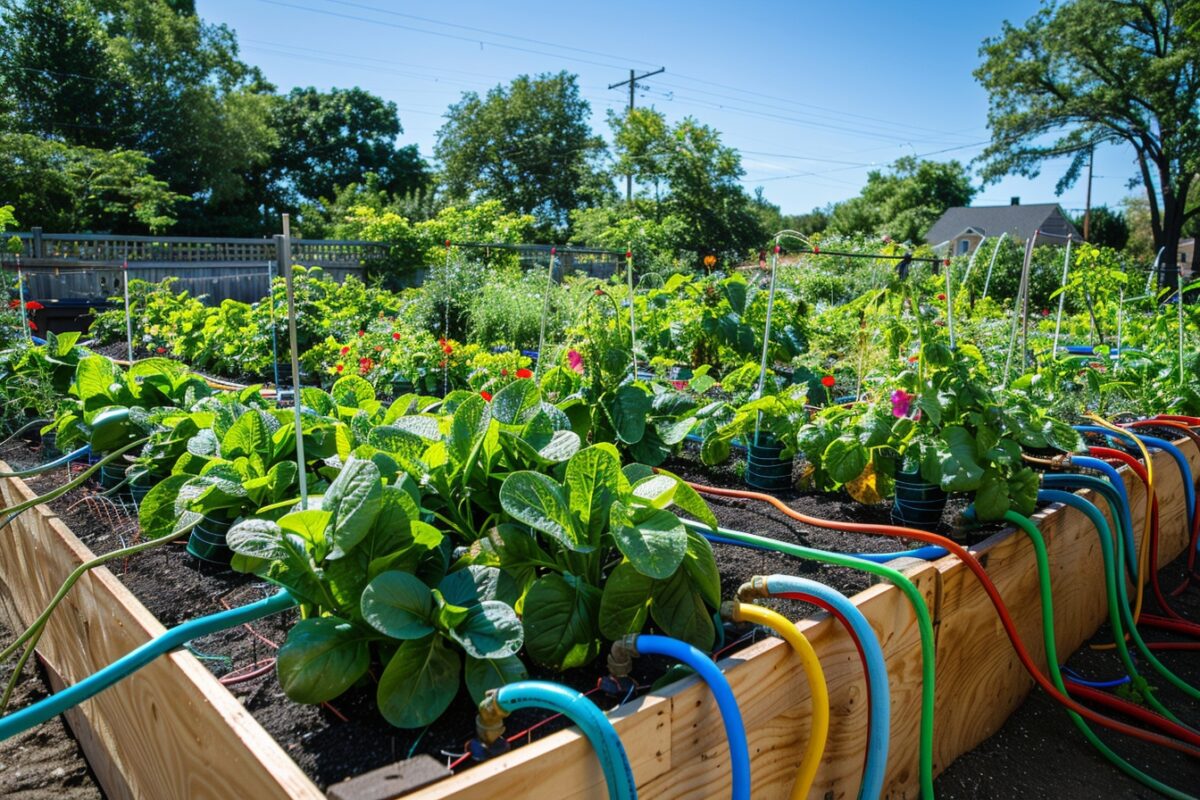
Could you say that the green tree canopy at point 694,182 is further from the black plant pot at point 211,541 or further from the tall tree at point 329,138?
the black plant pot at point 211,541

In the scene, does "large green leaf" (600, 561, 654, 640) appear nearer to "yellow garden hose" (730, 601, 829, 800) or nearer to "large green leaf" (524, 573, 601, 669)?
"large green leaf" (524, 573, 601, 669)

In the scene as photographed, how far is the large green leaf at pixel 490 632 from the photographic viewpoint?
1090 mm

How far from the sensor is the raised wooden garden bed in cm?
103

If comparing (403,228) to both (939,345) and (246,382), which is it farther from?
(939,345)

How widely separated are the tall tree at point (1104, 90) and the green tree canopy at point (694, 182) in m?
8.72

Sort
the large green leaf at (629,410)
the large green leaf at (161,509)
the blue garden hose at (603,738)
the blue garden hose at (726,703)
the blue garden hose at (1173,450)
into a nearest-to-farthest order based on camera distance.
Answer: the blue garden hose at (603,738)
the blue garden hose at (726,703)
the large green leaf at (161,509)
the large green leaf at (629,410)
the blue garden hose at (1173,450)

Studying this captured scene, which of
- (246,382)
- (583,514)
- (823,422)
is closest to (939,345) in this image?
(823,422)

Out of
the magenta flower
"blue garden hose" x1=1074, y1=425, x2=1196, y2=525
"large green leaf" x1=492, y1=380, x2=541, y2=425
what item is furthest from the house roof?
"large green leaf" x1=492, y1=380, x2=541, y2=425

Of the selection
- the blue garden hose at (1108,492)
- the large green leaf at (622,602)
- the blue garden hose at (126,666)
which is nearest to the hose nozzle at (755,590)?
the large green leaf at (622,602)

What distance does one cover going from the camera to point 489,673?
114 cm

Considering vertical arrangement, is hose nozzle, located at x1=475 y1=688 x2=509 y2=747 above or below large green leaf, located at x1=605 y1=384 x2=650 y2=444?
below

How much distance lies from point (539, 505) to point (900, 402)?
1.22 m

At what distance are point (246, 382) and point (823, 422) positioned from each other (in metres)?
4.44

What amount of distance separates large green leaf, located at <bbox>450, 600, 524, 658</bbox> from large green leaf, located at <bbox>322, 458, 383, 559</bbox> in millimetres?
204
